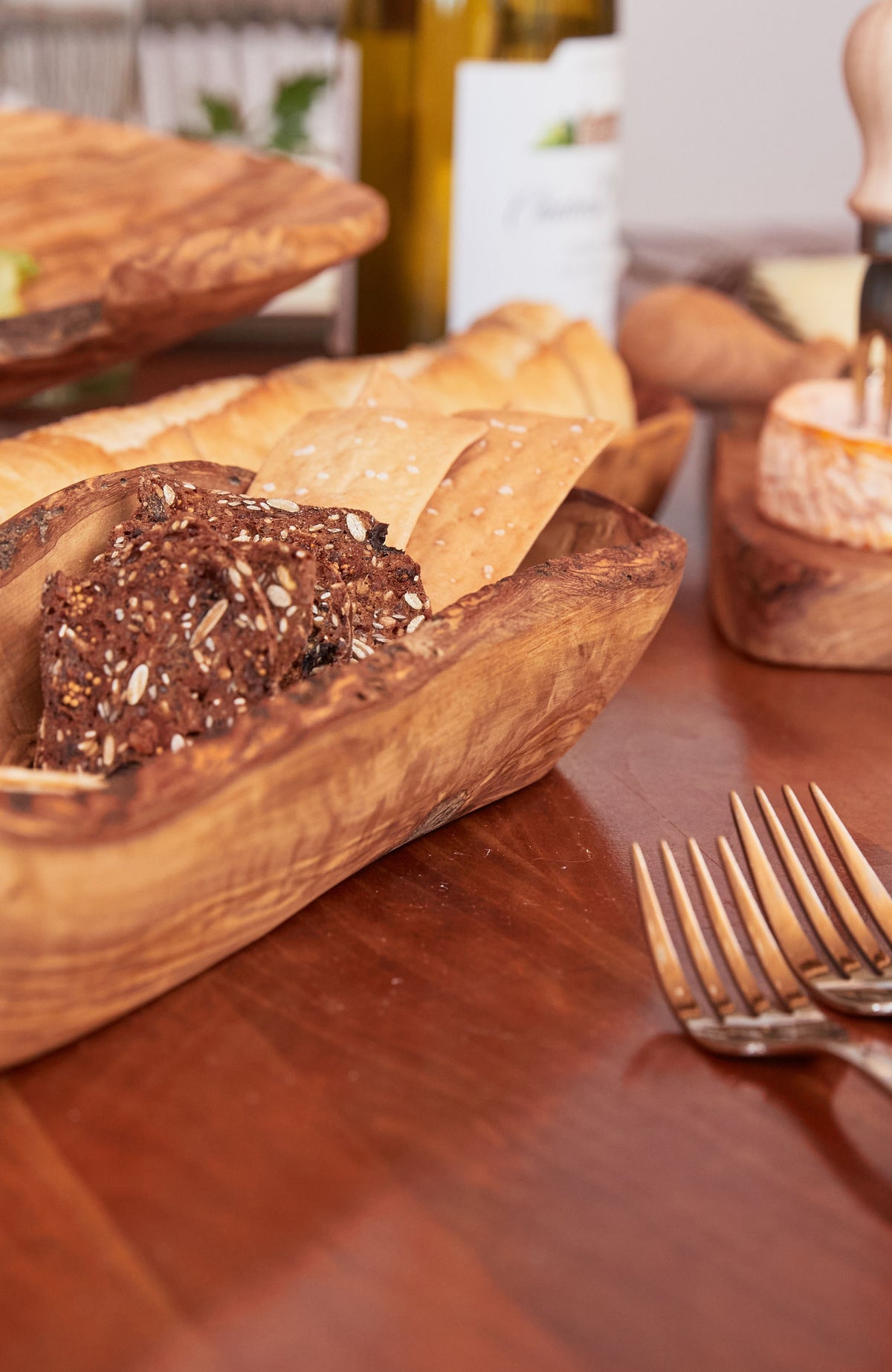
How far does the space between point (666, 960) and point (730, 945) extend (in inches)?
1.0

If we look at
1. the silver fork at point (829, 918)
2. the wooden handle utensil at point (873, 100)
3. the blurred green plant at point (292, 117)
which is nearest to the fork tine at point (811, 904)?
the silver fork at point (829, 918)

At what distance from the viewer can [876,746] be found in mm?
757

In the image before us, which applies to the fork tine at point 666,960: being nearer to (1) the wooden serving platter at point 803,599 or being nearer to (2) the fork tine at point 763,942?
(2) the fork tine at point 763,942

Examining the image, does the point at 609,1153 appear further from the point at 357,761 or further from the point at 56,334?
the point at 56,334

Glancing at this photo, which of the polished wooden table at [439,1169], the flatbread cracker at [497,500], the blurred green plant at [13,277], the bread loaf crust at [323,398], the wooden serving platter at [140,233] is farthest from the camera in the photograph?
the blurred green plant at [13,277]

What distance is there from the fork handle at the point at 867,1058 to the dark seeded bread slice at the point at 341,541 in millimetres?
239

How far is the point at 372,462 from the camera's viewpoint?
0.68 meters

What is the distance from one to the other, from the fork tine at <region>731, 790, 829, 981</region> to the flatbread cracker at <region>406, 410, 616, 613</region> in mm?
172

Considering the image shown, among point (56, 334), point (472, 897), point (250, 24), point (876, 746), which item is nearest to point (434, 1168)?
point (472, 897)

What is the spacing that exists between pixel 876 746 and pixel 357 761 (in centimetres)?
39

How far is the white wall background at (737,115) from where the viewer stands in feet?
8.33

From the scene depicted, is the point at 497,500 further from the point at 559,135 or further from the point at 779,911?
the point at 559,135

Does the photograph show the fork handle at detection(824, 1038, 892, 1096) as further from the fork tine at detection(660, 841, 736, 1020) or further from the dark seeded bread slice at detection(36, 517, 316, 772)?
the dark seeded bread slice at detection(36, 517, 316, 772)

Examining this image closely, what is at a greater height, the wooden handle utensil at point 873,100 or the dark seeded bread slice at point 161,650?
the wooden handle utensil at point 873,100
